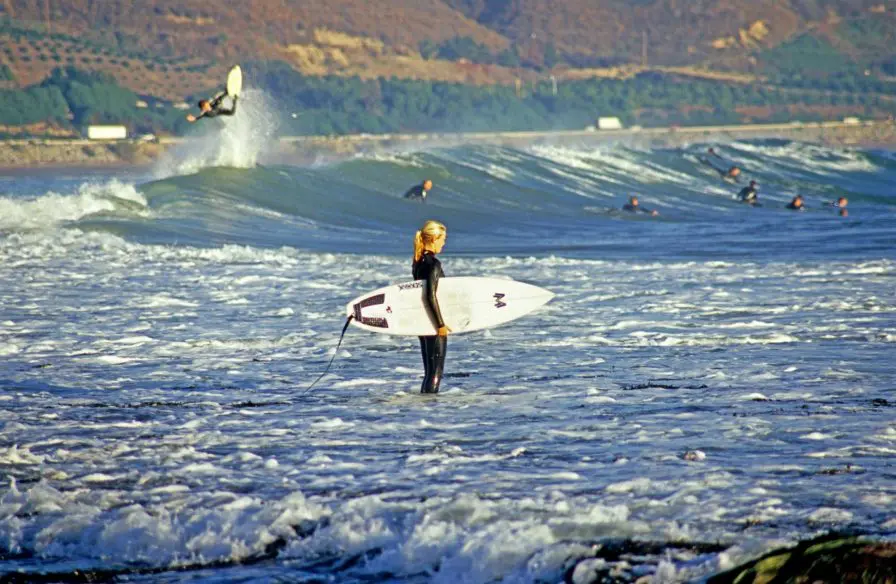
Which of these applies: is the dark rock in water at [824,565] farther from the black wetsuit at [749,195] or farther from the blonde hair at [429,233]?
the black wetsuit at [749,195]

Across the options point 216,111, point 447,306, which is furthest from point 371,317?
point 216,111

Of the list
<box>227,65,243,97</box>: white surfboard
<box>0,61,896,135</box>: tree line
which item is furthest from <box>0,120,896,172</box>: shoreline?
<box>227,65,243,97</box>: white surfboard

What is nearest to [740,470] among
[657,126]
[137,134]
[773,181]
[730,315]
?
[730,315]

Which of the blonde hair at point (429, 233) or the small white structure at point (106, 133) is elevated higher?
the small white structure at point (106, 133)

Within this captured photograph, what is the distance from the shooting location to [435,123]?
160 meters

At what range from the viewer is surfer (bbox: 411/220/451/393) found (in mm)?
9578

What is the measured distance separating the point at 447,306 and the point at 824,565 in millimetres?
5216

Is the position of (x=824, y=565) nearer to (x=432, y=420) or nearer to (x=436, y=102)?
(x=432, y=420)

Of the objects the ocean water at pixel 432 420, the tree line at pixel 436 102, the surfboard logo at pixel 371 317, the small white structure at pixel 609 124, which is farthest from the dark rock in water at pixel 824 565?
the small white structure at pixel 609 124

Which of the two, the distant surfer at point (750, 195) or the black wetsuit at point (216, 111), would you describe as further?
the distant surfer at point (750, 195)

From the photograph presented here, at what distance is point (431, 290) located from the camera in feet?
31.4

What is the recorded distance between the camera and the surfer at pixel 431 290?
9.58 metres

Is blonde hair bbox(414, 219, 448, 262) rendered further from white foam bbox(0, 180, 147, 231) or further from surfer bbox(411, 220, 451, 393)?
white foam bbox(0, 180, 147, 231)

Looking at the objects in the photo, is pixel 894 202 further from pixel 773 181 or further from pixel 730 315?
pixel 730 315
